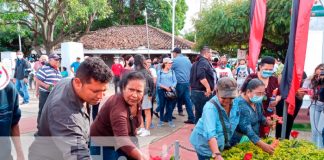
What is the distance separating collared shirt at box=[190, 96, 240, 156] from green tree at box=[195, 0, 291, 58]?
1219cm

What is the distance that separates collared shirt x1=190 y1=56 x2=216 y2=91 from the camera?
20.7ft

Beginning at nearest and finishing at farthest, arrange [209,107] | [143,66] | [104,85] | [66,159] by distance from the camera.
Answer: [66,159] < [104,85] < [209,107] < [143,66]

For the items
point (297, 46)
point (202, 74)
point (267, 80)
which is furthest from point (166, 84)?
point (297, 46)

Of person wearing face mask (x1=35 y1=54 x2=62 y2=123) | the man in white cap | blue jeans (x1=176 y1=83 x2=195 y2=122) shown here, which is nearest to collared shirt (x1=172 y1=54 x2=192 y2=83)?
blue jeans (x1=176 y1=83 x2=195 y2=122)

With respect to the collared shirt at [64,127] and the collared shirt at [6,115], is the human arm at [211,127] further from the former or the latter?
the collared shirt at [6,115]

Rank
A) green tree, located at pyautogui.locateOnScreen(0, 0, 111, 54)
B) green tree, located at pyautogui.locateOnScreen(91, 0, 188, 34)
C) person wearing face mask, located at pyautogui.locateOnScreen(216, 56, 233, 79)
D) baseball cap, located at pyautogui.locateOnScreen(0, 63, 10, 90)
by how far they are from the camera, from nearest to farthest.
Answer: baseball cap, located at pyautogui.locateOnScreen(0, 63, 10, 90) < person wearing face mask, located at pyautogui.locateOnScreen(216, 56, 233, 79) < green tree, located at pyautogui.locateOnScreen(0, 0, 111, 54) < green tree, located at pyautogui.locateOnScreen(91, 0, 188, 34)

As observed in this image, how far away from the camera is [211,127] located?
2.97 meters

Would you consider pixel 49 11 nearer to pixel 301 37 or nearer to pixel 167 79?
pixel 167 79

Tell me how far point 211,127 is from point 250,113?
2.50 feet

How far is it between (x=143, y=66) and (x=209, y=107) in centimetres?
329

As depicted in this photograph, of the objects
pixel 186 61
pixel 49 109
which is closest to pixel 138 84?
pixel 49 109

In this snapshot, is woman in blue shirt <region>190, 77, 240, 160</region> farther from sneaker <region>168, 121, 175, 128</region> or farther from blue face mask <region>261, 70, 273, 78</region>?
sneaker <region>168, 121, 175, 128</region>

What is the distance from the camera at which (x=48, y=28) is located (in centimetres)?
2156

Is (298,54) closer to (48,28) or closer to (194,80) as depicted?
(194,80)
